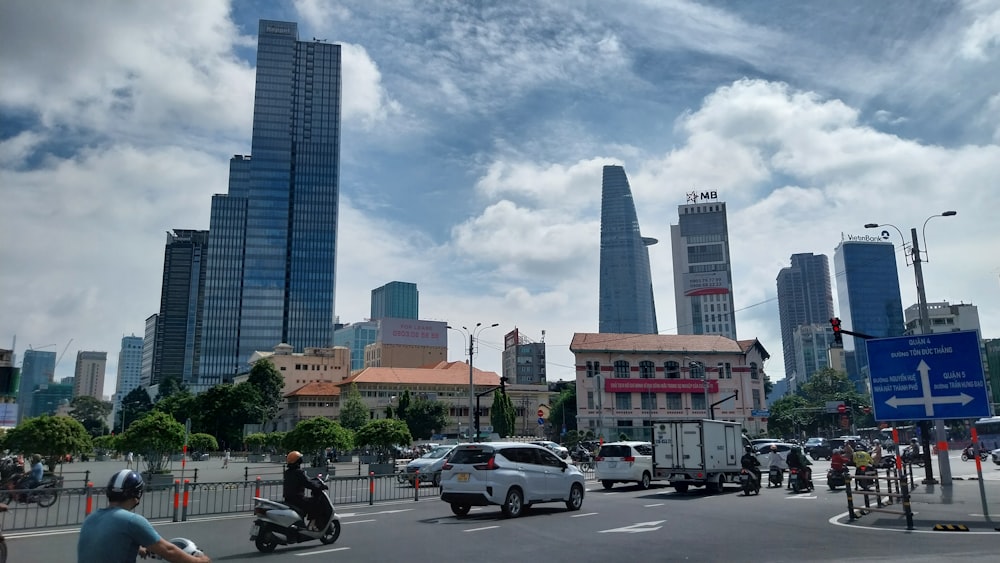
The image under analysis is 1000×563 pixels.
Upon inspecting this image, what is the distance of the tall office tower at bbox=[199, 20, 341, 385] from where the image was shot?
152000 millimetres

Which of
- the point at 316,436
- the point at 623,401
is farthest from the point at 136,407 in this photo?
the point at 316,436

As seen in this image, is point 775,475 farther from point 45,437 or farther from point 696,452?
point 45,437

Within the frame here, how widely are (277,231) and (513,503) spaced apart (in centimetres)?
14716

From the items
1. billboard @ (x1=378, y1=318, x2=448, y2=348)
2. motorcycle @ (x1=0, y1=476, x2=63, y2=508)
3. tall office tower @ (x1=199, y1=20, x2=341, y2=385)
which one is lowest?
motorcycle @ (x1=0, y1=476, x2=63, y2=508)

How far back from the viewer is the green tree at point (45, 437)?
93.1 feet

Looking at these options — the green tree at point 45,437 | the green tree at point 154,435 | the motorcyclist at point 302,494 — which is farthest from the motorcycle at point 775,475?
the green tree at point 45,437

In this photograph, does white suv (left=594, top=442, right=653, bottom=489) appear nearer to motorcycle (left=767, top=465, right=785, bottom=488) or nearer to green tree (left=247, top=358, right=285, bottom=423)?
motorcycle (left=767, top=465, right=785, bottom=488)

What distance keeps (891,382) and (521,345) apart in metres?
155

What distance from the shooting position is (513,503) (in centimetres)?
1723

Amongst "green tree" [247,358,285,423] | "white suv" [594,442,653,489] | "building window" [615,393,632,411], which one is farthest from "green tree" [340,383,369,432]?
"white suv" [594,442,653,489]

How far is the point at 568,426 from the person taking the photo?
313 ft

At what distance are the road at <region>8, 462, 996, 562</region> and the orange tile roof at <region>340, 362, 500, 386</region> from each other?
8411 centimetres

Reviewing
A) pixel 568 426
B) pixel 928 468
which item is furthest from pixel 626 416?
pixel 928 468

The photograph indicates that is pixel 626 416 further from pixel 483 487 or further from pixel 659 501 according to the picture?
pixel 483 487
